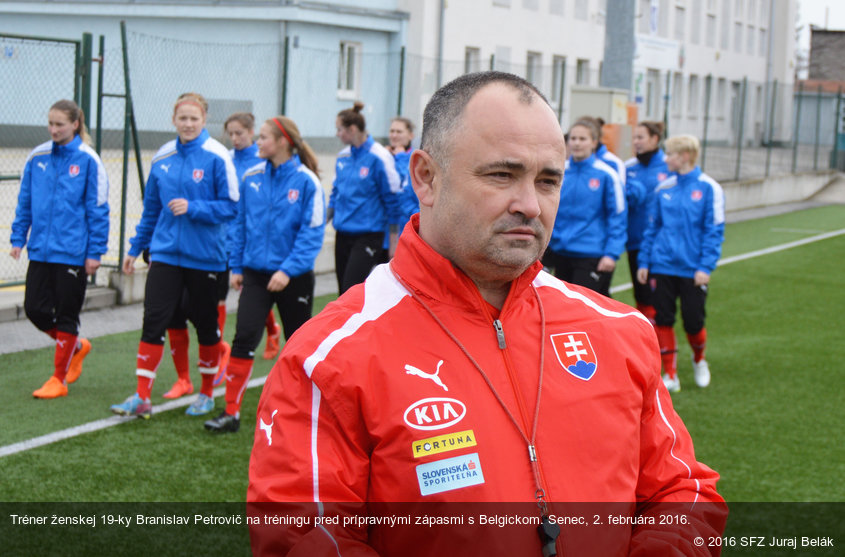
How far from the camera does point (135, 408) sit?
23.3 ft

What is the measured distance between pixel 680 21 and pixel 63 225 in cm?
3994

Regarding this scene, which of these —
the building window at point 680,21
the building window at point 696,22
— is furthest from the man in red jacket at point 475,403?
the building window at point 696,22

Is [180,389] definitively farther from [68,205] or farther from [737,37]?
[737,37]

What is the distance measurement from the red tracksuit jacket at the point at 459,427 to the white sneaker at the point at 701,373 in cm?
659

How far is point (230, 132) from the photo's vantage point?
9.62 m

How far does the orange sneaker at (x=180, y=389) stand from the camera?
25.6ft

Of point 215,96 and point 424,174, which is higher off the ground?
point 215,96

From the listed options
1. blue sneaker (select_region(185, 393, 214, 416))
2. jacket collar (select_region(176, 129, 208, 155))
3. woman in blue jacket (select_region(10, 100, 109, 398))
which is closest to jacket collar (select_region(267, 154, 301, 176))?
jacket collar (select_region(176, 129, 208, 155))

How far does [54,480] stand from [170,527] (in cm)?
96

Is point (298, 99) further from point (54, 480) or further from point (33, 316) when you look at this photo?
point (54, 480)

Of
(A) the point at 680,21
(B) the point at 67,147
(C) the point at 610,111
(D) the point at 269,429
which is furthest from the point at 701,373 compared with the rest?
(A) the point at 680,21

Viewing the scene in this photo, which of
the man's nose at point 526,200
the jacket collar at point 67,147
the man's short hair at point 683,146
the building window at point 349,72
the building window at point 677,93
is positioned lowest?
the man's nose at point 526,200

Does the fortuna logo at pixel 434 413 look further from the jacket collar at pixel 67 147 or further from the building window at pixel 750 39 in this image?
the building window at pixel 750 39

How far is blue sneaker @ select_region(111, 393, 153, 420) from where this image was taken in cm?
708
